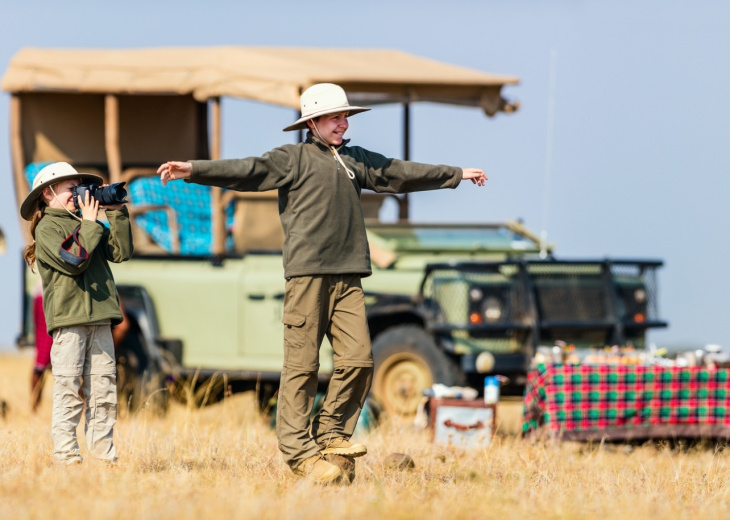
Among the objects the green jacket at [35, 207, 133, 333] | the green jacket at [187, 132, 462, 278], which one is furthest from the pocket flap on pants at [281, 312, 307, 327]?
the green jacket at [35, 207, 133, 333]

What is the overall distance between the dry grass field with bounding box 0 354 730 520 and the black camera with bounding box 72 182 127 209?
1283 millimetres

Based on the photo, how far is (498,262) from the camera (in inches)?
384

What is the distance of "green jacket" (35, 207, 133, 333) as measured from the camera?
623cm

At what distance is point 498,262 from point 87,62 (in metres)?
4.44

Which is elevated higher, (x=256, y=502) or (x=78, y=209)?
(x=78, y=209)

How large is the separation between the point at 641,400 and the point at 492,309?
54.7 inches

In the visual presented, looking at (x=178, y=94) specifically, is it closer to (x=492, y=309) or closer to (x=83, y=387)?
(x=492, y=309)

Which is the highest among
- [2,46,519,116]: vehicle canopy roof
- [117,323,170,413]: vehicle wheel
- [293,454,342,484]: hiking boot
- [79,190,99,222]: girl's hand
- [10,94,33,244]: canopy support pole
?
[2,46,519,116]: vehicle canopy roof

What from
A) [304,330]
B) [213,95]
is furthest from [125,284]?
[304,330]

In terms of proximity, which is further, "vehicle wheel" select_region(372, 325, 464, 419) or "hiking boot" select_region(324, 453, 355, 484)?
"vehicle wheel" select_region(372, 325, 464, 419)

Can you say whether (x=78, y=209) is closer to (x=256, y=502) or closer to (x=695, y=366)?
(x=256, y=502)

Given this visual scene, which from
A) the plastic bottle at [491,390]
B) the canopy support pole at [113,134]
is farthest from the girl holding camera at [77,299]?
the canopy support pole at [113,134]

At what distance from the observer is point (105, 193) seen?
6309mm

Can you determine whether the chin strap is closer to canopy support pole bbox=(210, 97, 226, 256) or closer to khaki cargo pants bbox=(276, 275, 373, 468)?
khaki cargo pants bbox=(276, 275, 373, 468)
